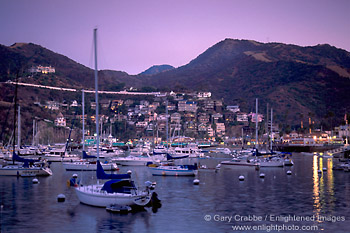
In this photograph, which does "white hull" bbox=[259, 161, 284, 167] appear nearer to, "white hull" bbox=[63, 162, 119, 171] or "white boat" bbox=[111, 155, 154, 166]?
"white boat" bbox=[111, 155, 154, 166]

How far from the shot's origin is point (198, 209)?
37.3 m

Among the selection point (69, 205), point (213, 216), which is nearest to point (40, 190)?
point (69, 205)

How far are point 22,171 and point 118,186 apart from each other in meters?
29.9

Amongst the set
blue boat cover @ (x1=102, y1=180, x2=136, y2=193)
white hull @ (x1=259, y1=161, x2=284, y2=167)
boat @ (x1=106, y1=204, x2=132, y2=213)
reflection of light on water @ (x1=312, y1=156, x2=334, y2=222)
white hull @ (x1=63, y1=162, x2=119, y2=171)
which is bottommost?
reflection of light on water @ (x1=312, y1=156, x2=334, y2=222)

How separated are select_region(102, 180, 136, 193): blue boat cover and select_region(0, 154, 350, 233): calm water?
177 centimetres

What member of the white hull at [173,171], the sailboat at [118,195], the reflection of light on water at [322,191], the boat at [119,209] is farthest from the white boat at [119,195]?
the white hull at [173,171]

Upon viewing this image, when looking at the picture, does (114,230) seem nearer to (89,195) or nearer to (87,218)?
(87,218)

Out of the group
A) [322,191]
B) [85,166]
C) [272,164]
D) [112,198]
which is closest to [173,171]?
[85,166]

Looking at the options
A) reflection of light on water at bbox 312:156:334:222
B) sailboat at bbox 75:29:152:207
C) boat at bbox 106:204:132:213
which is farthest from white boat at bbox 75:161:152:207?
reflection of light on water at bbox 312:156:334:222

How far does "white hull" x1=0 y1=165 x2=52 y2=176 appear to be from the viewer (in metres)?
59.8

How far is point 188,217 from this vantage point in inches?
1337

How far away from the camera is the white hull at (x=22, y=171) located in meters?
59.8

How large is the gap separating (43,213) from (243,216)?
1557cm

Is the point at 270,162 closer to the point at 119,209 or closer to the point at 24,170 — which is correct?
the point at 24,170
